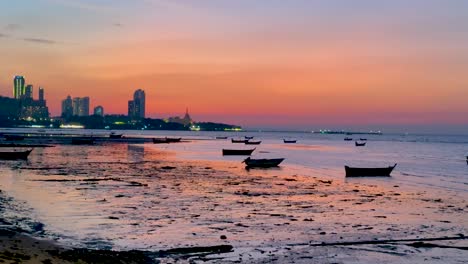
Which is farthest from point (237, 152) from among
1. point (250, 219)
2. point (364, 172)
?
point (250, 219)

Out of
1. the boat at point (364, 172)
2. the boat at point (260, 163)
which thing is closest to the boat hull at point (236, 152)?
the boat at point (260, 163)

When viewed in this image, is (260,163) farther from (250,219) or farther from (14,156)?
(250,219)

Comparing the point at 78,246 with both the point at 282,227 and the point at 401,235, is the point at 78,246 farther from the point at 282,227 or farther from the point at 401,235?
the point at 401,235

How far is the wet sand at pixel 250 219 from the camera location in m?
21.4

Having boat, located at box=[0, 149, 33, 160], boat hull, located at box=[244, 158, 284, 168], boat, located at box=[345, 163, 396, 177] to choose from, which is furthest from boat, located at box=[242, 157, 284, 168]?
boat, located at box=[0, 149, 33, 160]

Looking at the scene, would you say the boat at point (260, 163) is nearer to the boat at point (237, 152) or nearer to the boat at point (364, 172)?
the boat at point (364, 172)

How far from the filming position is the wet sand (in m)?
21.4

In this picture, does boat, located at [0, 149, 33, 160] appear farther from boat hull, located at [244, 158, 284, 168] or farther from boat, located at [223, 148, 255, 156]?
boat, located at [223, 148, 255, 156]

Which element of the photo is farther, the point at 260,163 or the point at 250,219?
the point at 260,163

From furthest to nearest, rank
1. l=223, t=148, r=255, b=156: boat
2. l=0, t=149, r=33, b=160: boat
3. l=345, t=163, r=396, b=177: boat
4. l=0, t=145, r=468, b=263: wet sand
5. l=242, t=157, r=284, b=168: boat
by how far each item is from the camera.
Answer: l=223, t=148, r=255, b=156: boat, l=0, t=149, r=33, b=160: boat, l=242, t=157, r=284, b=168: boat, l=345, t=163, r=396, b=177: boat, l=0, t=145, r=468, b=263: wet sand

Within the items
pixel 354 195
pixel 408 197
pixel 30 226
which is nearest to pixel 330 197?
pixel 354 195

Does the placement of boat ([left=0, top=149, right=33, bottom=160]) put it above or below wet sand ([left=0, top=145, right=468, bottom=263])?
above

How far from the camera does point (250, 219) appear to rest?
29.4m

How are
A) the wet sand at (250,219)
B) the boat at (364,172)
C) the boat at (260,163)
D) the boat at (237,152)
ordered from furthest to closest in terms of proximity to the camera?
the boat at (237,152) < the boat at (260,163) < the boat at (364,172) < the wet sand at (250,219)
